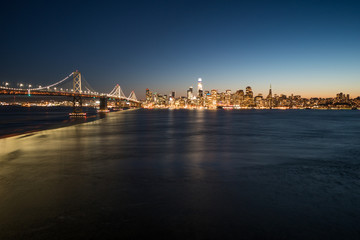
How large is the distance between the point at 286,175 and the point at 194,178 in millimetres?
4372

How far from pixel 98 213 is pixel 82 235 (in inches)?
48.5

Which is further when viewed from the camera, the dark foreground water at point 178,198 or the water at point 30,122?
the water at point 30,122

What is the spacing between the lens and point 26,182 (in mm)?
10438

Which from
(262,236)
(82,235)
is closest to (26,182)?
(82,235)

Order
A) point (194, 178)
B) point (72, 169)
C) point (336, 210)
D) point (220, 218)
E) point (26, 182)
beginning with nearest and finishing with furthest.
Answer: point (220, 218), point (336, 210), point (26, 182), point (194, 178), point (72, 169)

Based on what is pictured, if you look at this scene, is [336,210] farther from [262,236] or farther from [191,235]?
[191,235]

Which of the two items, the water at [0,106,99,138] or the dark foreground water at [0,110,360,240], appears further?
the water at [0,106,99,138]

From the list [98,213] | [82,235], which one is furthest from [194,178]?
[82,235]

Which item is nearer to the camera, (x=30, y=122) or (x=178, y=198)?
(x=178, y=198)

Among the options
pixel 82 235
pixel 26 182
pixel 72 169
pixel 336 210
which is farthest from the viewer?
pixel 72 169

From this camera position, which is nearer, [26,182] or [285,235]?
[285,235]

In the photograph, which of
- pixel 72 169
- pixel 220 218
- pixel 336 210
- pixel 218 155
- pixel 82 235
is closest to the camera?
pixel 82 235

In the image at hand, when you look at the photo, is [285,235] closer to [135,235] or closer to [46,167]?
[135,235]

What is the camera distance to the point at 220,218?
23.4 ft
